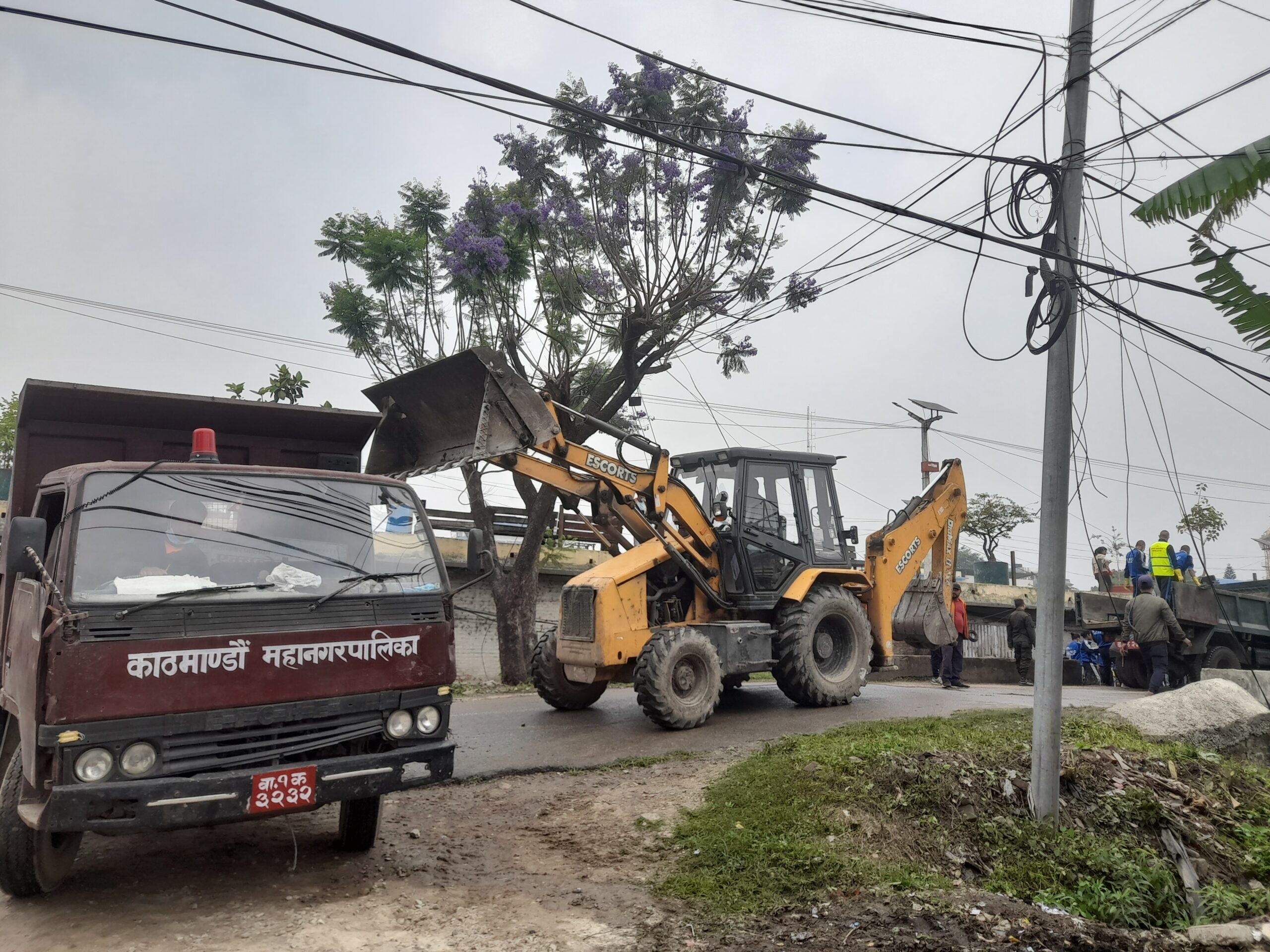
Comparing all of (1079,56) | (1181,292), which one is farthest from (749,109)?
(1181,292)

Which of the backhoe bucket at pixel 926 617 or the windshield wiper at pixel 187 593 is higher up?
the windshield wiper at pixel 187 593

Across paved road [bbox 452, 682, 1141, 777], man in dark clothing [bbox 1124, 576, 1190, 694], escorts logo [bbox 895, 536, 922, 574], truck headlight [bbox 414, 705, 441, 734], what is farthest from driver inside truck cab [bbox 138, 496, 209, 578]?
man in dark clothing [bbox 1124, 576, 1190, 694]

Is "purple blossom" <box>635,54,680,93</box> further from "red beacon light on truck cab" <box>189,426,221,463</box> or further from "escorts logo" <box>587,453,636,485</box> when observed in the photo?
"red beacon light on truck cab" <box>189,426,221,463</box>

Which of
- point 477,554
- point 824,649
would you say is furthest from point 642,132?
point 824,649

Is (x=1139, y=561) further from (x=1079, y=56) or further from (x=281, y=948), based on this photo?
(x=281, y=948)

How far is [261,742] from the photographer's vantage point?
4500mm

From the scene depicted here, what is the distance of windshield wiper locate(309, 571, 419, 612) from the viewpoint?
483 centimetres

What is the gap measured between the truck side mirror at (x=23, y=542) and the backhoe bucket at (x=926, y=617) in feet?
34.5

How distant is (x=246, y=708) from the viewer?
4.47 meters

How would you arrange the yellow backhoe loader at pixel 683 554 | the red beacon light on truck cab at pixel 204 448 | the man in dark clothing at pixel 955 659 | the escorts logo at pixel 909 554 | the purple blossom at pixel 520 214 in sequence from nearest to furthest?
1. the red beacon light on truck cab at pixel 204 448
2. the yellow backhoe loader at pixel 683 554
3. the escorts logo at pixel 909 554
4. the purple blossom at pixel 520 214
5. the man in dark clothing at pixel 955 659

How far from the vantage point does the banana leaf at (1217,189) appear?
4457mm

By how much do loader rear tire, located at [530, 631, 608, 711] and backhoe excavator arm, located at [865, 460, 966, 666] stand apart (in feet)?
12.0

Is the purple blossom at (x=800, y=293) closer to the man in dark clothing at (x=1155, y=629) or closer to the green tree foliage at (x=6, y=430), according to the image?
the man in dark clothing at (x=1155, y=629)

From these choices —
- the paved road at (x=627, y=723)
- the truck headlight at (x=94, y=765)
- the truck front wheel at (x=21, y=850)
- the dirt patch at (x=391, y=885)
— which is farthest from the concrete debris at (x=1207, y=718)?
the truck front wheel at (x=21, y=850)
